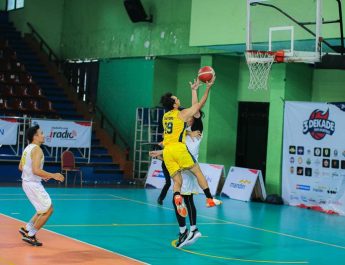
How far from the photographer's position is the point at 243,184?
1997 centimetres

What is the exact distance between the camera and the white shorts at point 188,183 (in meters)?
11.6

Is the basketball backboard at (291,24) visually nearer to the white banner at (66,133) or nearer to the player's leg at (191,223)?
the player's leg at (191,223)

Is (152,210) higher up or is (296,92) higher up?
(296,92)

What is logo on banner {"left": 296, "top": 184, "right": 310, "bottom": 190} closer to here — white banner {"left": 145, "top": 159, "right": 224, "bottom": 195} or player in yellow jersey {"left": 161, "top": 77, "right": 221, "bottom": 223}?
white banner {"left": 145, "top": 159, "right": 224, "bottom": 195}

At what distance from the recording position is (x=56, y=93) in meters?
27.7

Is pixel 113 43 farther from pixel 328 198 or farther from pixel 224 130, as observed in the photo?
pixel 328 198

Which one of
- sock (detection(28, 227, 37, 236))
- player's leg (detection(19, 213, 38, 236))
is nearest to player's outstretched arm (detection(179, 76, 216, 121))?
player's leg (detection(19, 213, 38, 236))

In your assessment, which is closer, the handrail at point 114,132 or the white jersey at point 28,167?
the white jersey at point 28,167

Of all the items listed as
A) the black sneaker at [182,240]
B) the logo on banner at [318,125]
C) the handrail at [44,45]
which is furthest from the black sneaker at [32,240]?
the handrail at [44,45]

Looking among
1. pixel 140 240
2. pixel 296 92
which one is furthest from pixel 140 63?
pixel 140 240

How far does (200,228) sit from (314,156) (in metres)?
6.05

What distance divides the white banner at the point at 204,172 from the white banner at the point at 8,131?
4.39 meters

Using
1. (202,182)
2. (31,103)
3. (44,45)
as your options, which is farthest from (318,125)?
(44,45)

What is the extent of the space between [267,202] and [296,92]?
130 inches
